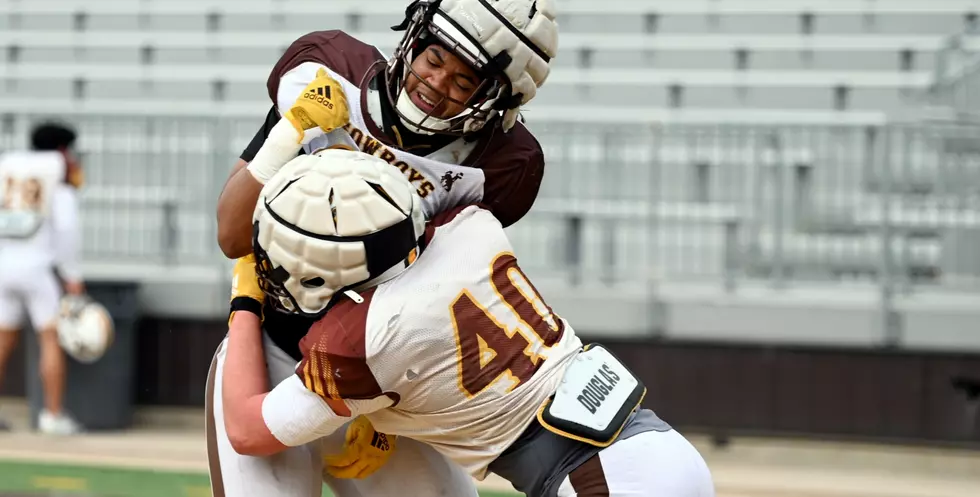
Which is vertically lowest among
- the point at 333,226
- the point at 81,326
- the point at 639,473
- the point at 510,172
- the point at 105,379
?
the point at 105,379

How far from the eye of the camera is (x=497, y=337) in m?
2.63

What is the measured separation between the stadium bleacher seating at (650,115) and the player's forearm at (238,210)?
3.14 meters

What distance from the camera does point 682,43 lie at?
1116 centimetres

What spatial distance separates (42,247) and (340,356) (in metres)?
6.22

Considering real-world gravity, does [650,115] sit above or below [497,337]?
above

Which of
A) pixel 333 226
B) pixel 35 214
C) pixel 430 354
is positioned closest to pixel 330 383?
pixel 430 354

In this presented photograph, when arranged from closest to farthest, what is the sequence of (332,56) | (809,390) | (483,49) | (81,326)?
(483,49), (332,56), (809,390), (81,326)

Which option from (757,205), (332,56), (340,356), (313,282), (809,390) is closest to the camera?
(340,356)

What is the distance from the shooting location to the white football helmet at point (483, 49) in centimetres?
280

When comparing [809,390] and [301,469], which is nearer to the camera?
[301,469]

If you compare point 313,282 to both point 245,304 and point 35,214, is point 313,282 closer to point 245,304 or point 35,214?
point 245,304

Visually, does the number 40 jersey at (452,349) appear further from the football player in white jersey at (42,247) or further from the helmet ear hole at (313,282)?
the football player in white jersey at (42,247)

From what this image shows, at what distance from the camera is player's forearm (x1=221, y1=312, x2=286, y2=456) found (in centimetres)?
275

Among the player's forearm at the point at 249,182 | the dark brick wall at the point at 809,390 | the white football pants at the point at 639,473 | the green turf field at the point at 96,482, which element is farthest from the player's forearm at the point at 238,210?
the dark brick wall at the point at 809,390
